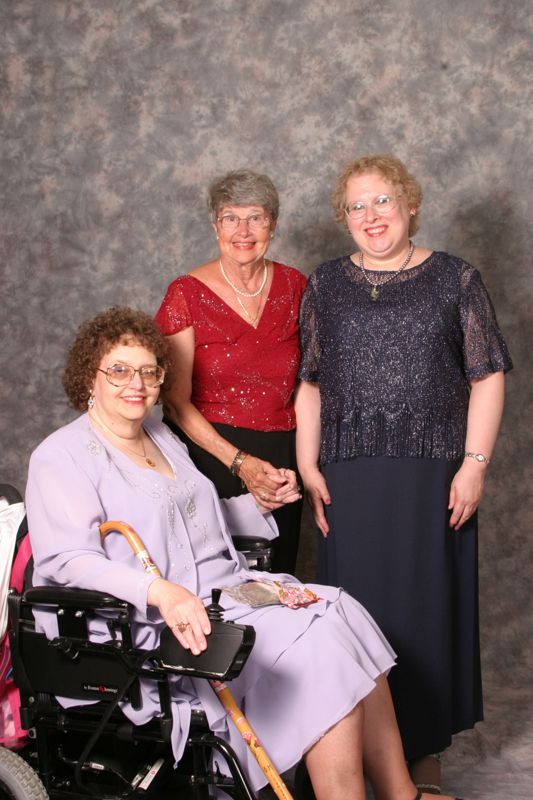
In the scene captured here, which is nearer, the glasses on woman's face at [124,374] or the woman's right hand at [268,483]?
the glasses on woman's face at [124,374]

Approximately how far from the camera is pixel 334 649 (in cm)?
231

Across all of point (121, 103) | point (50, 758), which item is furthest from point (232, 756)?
point (121, 103)

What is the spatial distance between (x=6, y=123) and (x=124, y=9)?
626 millimetres

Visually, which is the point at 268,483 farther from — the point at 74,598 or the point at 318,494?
the point at 74,598

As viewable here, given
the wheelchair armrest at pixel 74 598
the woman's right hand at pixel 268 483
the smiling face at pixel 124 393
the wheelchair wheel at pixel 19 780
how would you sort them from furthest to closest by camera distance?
the woman's right hand at pixel 268 483, the smiling face at pixel 124 393, the wheelchair wheel at pixel 19 780, the wheelchair armrest at pixel 74 598

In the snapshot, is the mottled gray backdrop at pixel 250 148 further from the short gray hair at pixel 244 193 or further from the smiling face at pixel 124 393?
the smiling face at pixel 124 393

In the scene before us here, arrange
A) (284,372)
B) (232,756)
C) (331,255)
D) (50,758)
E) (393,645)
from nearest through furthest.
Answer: (232,756) → (50,758) → (393,645) → (284,372) → (331,255)

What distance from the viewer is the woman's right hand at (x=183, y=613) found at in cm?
211

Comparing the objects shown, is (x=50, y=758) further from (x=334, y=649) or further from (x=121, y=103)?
(x=121, y=103)

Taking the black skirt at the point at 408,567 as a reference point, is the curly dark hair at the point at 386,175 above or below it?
above

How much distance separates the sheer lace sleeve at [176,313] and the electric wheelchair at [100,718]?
0.93 m

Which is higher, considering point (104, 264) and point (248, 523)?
point (104, 264)

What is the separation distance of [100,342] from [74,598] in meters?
0.67

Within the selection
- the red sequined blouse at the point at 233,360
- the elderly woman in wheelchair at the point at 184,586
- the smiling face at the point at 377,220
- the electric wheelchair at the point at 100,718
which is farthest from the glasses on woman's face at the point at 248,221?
the electric wheelchair at the point at 100,718
